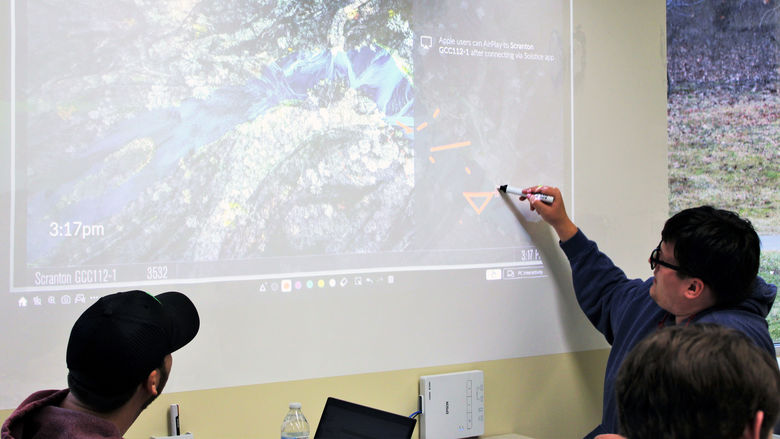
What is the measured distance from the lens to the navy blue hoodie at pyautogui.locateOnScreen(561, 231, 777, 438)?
231 centimetres

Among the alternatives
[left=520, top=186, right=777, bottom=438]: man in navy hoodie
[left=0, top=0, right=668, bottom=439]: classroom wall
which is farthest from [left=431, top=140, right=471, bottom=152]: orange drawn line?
[left=520, top=186, right=777, bottom=438]: man in navy hoodie

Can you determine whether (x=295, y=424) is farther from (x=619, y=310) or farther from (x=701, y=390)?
(x=701, y=390)

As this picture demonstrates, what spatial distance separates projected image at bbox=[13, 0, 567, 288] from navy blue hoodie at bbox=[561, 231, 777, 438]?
9.1 inches

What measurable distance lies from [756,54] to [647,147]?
127 cm

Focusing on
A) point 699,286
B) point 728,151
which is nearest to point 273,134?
point 699,286

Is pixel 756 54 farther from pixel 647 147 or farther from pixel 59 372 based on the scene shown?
pixel 59 372

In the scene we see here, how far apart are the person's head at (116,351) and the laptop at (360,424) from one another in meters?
0.82

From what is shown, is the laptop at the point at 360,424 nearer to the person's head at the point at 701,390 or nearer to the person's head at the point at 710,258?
the person's head at the point at 710,258

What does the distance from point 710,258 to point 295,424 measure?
1.38 metres

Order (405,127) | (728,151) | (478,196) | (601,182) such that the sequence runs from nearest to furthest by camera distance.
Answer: (405,127), (478,196), (601,182), (728,151)

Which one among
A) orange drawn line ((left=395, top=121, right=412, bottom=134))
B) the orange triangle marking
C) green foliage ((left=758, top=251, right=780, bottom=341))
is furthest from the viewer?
green foliage ((left=758, top=251, right=780, bottom=341))
